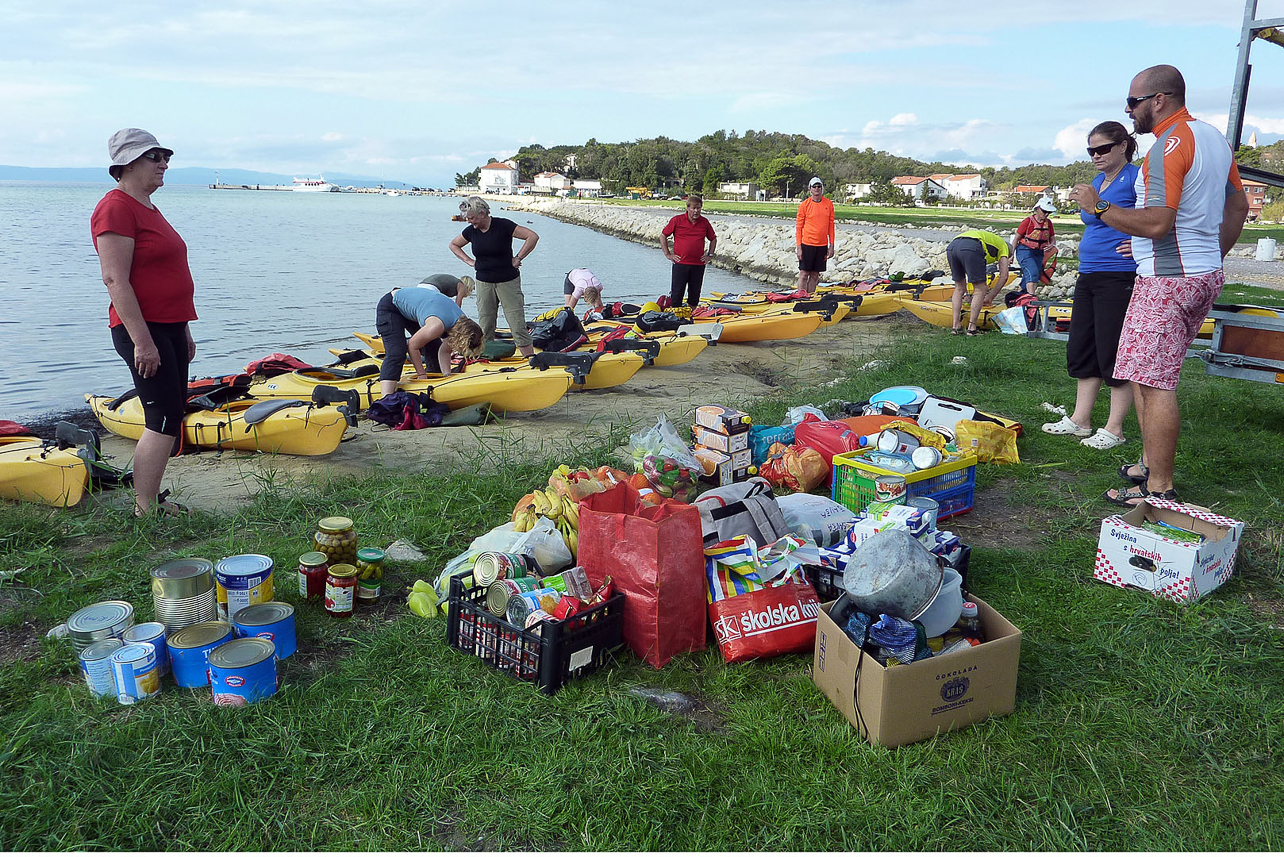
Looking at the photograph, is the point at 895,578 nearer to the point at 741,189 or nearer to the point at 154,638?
the point at 154,638

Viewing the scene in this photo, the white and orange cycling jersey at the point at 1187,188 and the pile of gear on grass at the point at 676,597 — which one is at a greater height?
the white and orange cycling jersey at the point at 1187,188

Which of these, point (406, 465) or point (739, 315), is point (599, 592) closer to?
point (406, 465)

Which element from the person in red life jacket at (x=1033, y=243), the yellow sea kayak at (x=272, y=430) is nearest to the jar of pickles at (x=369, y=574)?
the yellow sea kayak at (x=272, y=430)

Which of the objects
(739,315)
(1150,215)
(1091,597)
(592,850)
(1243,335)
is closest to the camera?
(592,850)

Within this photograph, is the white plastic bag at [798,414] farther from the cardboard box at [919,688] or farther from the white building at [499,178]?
the white building at [499,178]

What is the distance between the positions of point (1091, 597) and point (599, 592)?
2.07 m

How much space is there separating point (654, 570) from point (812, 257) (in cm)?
999

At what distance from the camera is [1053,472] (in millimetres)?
4918

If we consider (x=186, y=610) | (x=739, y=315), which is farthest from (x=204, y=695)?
(x=739, y=315)

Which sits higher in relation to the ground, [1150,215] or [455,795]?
[1150,215]

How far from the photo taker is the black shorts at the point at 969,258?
382 inches

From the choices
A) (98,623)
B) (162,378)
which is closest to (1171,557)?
(98,623)

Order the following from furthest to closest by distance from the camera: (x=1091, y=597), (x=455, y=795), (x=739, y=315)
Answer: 1. (x=739, y=315)
2. (x=1091, y=597)
3. (x=455, y=795)

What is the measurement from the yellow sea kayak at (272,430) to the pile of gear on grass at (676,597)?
238cm
